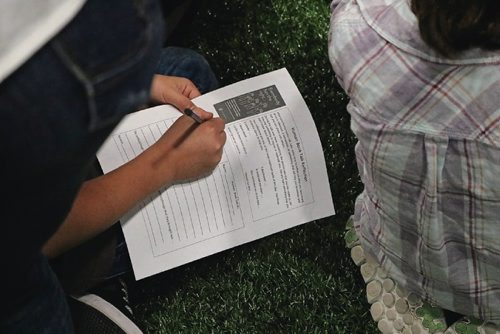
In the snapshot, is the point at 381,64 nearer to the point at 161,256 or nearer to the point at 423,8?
the point at 423,8

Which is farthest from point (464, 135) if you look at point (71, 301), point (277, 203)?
point (71, 301)

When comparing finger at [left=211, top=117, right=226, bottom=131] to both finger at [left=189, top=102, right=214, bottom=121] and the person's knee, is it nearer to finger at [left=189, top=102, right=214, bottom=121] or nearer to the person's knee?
finger at [left=189, top=102, right=214, bottom=121]

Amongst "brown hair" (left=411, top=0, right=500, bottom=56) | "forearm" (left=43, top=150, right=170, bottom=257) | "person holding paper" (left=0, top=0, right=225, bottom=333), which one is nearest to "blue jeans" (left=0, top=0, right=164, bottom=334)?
"person holding paper" (left=0, top=0, right=225, bottom=333)

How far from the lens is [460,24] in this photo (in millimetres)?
615

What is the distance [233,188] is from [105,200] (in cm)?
19

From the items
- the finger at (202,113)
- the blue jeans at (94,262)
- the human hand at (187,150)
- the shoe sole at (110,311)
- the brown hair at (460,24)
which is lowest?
the shoe sole at (110,311)

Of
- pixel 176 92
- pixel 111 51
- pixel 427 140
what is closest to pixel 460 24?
pixel 427 140

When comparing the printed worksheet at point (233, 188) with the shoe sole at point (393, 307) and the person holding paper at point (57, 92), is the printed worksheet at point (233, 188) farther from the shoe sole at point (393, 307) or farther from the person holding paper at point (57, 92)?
the person holding paper at point (57, 92)

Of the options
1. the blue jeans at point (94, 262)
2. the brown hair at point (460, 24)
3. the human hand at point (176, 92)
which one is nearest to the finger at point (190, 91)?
the human hand at point (176, 92)

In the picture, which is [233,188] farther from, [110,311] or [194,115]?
[110,311]

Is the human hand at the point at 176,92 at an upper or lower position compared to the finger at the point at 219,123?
upper

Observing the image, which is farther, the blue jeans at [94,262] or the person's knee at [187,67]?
the person's knee at [187,67]

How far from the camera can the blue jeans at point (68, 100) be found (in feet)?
1.04

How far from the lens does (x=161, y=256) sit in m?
0.96
